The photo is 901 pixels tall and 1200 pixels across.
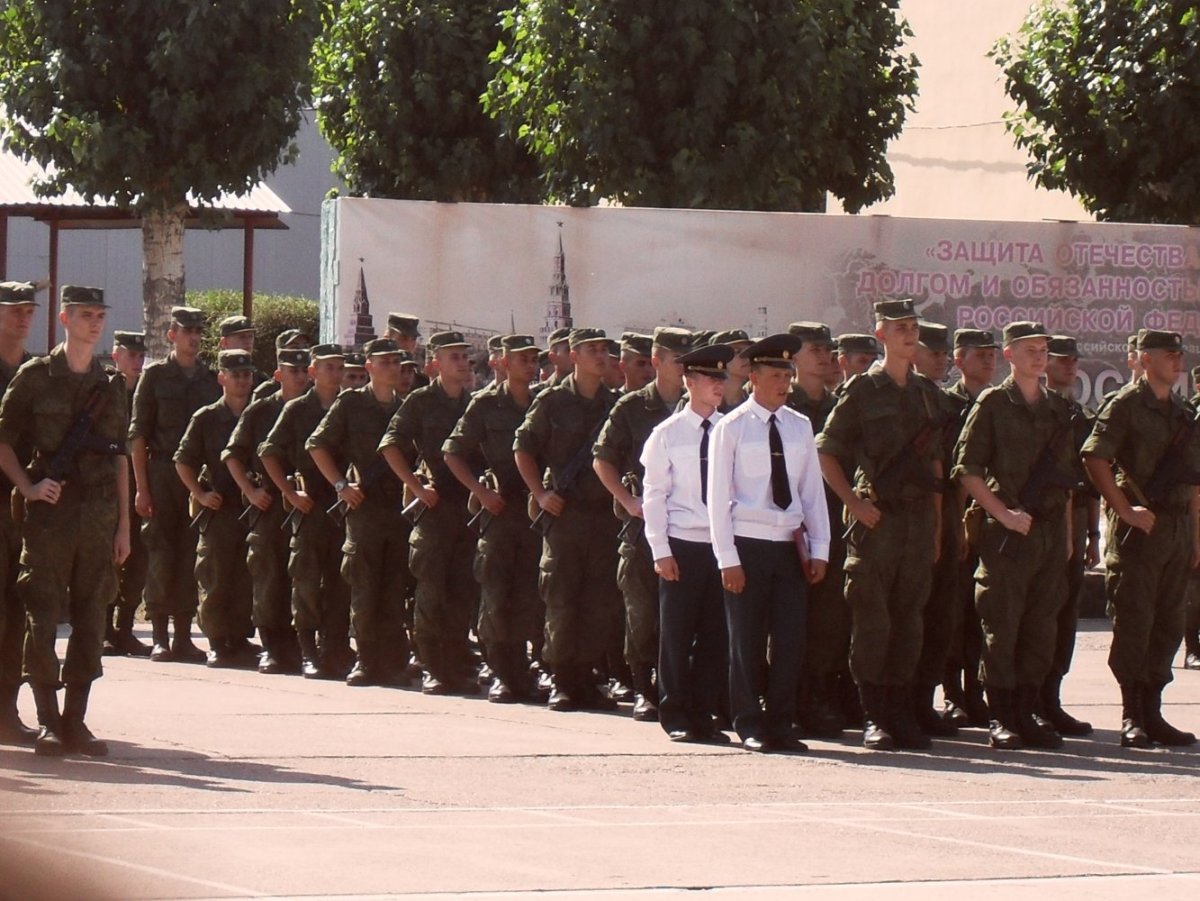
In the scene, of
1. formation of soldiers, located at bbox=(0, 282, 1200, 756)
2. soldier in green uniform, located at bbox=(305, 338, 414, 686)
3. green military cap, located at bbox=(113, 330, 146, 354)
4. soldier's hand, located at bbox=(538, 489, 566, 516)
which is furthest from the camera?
green military cap, located at bbox=(113, 330, 146, 354)

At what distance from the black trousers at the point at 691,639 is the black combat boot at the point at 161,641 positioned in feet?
15.8

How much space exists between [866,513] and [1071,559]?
1.67 meters

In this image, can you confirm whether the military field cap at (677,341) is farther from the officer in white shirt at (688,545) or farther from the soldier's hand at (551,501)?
the soldier's hand at (551,501)

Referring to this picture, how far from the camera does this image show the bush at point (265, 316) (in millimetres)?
37500

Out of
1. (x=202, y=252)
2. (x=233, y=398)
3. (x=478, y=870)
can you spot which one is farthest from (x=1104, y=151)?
(x=202, y=252)

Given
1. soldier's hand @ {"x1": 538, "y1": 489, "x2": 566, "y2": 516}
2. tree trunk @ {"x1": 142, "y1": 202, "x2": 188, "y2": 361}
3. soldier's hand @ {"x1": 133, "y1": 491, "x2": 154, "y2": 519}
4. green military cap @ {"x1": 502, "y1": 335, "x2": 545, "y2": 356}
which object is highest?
tree trunk @ {"x1": 142, "y1": 202, "x2": 188, "y2": 361}

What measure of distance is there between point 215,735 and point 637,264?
31.4 feet

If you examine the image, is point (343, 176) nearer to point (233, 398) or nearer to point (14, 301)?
point (233, 398)

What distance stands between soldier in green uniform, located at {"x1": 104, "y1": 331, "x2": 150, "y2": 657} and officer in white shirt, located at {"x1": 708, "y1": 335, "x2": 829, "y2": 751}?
224 inches

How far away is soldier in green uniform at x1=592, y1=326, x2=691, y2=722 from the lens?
37.4 feet

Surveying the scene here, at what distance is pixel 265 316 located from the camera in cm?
3809

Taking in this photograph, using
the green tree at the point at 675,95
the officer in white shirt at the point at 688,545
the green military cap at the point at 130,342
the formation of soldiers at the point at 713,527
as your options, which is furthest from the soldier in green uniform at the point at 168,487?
the green tree at the point at 675,95

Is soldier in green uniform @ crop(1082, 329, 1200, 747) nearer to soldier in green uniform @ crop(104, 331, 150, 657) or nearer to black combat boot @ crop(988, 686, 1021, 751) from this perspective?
black combat boot @ crop(988, 686, 1021, 751)

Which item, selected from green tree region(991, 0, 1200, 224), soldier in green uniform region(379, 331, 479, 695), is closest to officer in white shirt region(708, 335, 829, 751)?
soldier in green uniform region(379, 331, 479, 695)
